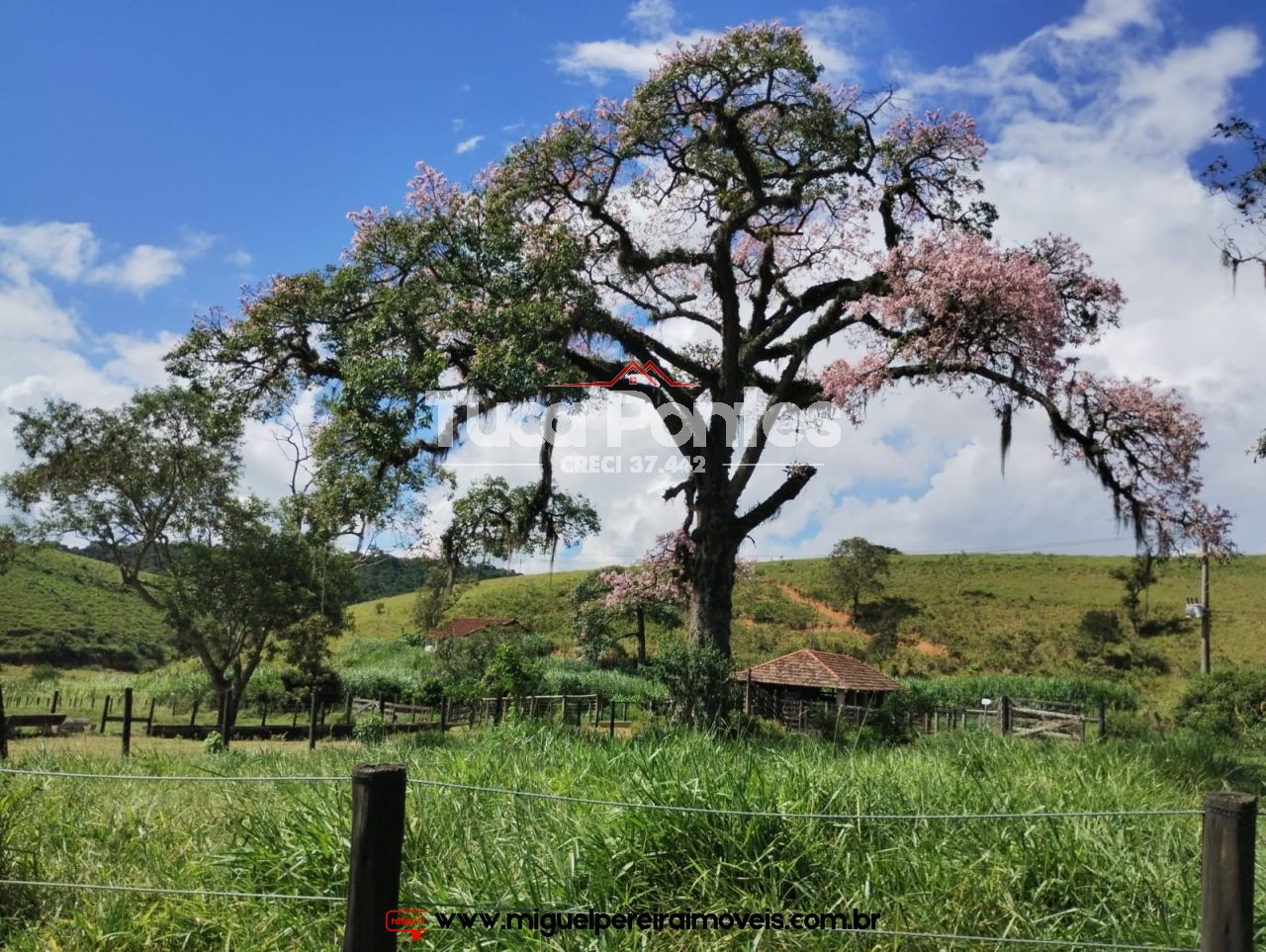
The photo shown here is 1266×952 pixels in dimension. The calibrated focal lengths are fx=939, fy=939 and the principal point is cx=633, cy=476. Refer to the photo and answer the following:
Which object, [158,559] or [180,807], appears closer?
[180,807]

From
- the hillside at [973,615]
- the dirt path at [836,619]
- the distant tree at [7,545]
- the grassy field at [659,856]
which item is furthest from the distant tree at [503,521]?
the dirt path at [836,619]

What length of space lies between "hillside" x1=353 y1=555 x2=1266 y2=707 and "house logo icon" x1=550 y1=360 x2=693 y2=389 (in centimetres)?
2830

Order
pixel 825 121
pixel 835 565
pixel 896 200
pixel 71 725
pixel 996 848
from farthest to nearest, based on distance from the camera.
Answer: pixel 835 565
pixel 71 725
pixel 896 200
pixel 825 121
pixel 996 848

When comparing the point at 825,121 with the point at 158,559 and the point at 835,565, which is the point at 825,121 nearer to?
the point at 158,559

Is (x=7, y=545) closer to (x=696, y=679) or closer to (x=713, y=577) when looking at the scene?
(x=713, y=577)

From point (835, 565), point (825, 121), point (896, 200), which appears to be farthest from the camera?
point (835, 565)

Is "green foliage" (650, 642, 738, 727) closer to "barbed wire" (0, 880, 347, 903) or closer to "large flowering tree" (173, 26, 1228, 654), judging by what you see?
"large flowering tree" (173, 26, 1228, 654)

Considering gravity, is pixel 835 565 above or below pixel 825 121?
below

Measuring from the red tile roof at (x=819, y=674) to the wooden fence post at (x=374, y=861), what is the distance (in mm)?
25206

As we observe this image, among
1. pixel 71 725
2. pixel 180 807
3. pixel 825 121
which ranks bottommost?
pixel 71 725

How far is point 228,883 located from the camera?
4.97m

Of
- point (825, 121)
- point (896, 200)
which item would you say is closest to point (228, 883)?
point (825, 121)

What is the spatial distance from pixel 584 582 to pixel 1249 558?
199 feet

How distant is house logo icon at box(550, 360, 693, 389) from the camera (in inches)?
620
